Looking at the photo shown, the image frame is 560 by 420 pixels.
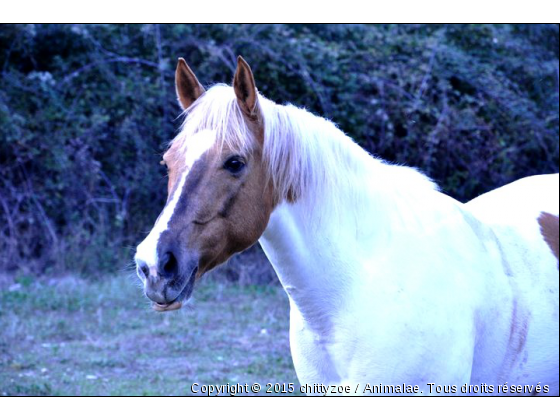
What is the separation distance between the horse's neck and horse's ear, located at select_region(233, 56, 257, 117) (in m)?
0.40

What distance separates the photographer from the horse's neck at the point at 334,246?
2.69 meters

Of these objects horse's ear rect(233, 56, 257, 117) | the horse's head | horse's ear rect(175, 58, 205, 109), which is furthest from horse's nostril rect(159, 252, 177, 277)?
horse's ear rect(175, 58, 205, 109)

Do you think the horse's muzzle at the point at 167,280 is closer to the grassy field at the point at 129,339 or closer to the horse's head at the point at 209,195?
the horse's head at the point at 209,195

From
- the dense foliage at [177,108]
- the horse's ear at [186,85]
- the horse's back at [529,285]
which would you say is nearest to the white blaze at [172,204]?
the horse's ear at [186,85]

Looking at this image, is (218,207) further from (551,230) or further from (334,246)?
(551,230)

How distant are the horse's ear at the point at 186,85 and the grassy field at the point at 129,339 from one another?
253 cm

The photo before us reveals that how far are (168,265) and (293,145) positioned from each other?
0.68 metres

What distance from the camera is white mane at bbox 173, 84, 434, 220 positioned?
2.57 m

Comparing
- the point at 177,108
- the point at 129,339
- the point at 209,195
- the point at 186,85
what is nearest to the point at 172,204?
the point at 209,195

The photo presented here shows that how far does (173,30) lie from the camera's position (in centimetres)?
824

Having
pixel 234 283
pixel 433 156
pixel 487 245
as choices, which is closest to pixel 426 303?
→ pixel 487 245

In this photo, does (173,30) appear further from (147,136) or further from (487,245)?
(487,245)

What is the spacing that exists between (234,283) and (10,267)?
2.54m

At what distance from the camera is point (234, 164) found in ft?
8.37
